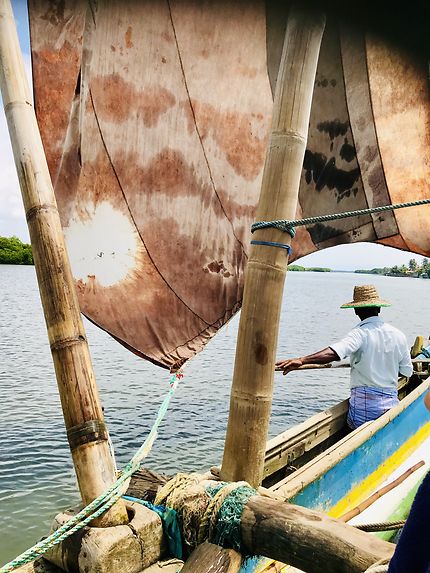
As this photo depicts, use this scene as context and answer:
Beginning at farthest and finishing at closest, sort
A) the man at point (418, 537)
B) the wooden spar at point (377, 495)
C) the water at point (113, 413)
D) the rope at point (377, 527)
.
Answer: the water at point (113, 413)
the wooden spar at point (377, 495)
the rope at point (377, 527)
the man at point (418, 537)

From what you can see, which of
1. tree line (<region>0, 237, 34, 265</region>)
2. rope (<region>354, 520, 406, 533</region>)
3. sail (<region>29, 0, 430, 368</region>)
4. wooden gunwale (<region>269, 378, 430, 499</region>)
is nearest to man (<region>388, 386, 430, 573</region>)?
rope (<region>354, 520, 406, 533</region>)

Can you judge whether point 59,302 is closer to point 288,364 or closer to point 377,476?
point 288,364

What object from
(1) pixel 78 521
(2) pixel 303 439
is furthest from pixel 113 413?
(1) pixel 78 521

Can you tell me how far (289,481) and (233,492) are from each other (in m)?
1.12

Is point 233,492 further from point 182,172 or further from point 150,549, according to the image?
point 182,172

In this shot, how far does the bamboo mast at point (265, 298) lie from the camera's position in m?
2.80

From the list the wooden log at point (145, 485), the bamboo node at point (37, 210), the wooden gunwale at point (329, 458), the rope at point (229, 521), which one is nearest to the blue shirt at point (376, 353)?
the wooden gunwale at point (329, 458)

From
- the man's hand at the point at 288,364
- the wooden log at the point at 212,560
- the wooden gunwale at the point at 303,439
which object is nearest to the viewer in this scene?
the wooden log at the point at 212,560

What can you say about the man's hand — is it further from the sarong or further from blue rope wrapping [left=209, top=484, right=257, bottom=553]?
the sarong

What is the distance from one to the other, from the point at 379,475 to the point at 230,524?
328cm

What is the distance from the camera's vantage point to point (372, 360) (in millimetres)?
5371

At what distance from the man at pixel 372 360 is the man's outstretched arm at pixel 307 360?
66 cm

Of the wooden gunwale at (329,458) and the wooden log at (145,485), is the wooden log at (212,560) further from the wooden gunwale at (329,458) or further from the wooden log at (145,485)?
the wooden gunwale at (329,458)

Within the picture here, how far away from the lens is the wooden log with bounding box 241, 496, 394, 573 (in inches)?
82.2
